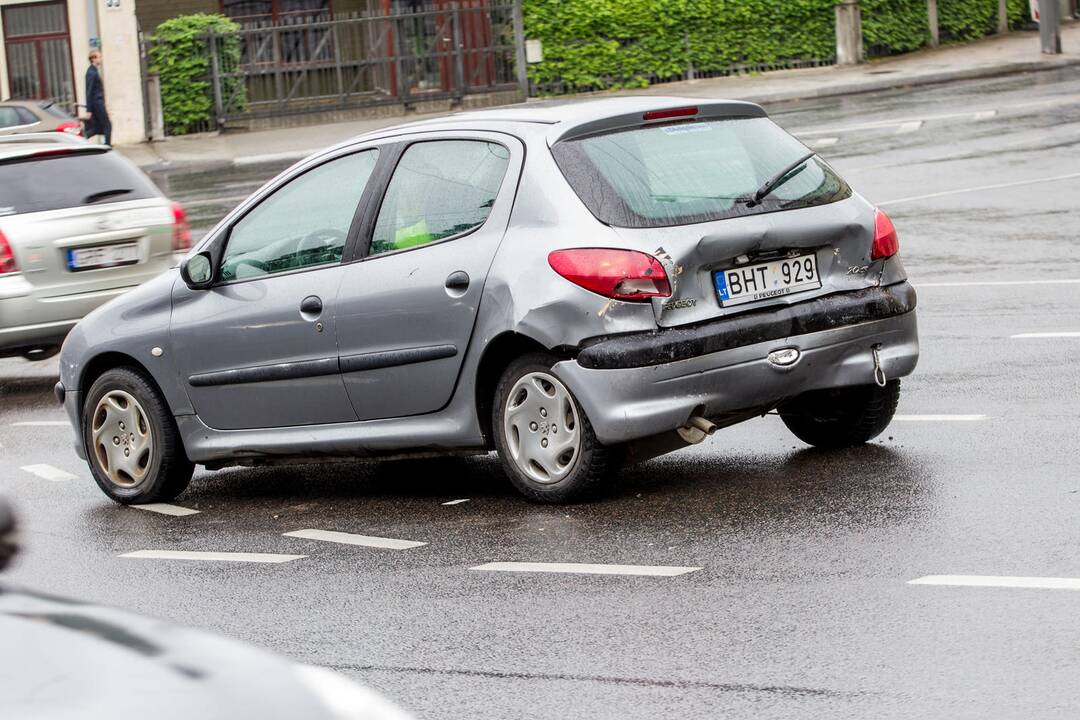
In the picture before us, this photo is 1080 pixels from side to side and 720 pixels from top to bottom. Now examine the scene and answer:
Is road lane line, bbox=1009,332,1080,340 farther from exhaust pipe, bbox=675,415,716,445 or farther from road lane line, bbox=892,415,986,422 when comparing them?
exhaust pipe, bbox=675,415,716,445

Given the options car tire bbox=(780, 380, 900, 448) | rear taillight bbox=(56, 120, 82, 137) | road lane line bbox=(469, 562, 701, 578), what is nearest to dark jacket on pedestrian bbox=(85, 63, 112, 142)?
rear taillight bbox=(56, 120, 82, 137)

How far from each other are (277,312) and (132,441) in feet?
3.81

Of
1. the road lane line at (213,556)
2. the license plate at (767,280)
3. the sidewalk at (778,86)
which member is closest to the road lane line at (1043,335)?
the license plate at (767,280)

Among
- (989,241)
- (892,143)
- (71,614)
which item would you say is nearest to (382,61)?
(892,143)

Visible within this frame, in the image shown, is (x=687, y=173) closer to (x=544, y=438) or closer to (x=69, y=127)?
(x=544, y=438)

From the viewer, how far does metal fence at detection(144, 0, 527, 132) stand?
1335 inches

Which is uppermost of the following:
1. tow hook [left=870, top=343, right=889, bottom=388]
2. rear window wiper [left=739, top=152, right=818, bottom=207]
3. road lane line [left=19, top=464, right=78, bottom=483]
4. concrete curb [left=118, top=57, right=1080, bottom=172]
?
concrete curb [left=118, top=57, right=1080, bottom=172]

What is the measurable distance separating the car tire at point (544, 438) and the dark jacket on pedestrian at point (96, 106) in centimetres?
2524

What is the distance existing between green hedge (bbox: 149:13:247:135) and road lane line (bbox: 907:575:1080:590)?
2939 cm

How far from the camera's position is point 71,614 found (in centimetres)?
330

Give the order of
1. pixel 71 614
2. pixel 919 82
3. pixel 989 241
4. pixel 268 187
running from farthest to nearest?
pixel 919 82 < pixel 989 241 < pixel 268 187 < pixel 71 614

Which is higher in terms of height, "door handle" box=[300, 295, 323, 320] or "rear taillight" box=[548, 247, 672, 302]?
"rear taillight" box=[548, 247, 672, 302]

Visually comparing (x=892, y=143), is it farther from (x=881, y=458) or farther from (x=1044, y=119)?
(x=881, y=458)

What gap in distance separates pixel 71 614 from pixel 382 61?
104ft
